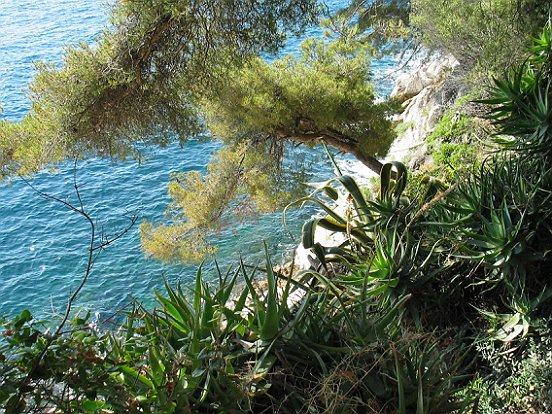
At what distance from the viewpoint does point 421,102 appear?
11867 mm

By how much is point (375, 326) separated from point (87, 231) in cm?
950

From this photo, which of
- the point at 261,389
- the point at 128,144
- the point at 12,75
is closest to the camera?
the point at 261,389

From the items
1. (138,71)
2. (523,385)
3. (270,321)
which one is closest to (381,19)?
(138,71)

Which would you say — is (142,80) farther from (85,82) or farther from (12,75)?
(12,75)

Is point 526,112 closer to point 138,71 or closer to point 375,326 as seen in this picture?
point 375,326

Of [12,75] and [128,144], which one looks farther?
[12,75]

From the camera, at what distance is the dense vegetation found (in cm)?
185

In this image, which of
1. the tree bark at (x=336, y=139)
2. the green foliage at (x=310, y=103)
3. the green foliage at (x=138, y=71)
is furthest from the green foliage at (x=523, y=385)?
the tree bark at (x=336, y=139)

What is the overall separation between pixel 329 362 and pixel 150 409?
2.32ft

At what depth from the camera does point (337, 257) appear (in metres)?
4.00


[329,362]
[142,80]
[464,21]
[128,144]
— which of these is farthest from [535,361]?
[464,21]

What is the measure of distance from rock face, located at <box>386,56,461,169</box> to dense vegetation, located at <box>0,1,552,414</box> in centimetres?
364

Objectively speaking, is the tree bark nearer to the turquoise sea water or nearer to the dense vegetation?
the turquoise sea water

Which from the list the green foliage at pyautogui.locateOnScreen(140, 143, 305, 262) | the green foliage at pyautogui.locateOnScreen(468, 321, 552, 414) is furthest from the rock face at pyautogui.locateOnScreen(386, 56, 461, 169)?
the green foliage at pyautogui.locateOnScreen(468, 321, 552, 414)
